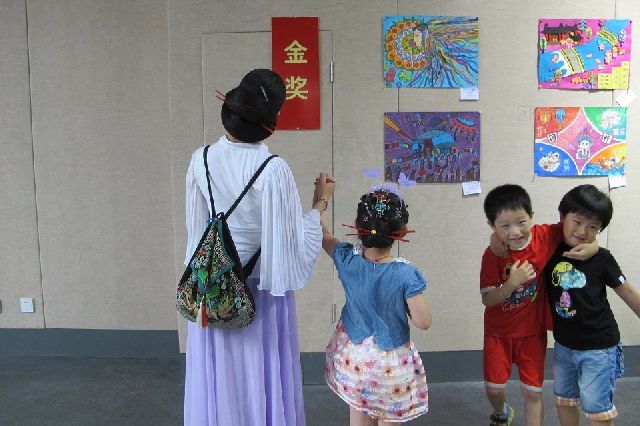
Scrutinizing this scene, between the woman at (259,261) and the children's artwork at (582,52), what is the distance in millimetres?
1871

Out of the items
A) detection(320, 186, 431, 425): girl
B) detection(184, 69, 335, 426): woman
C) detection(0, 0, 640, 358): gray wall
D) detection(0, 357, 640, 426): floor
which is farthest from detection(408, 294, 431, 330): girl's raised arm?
detection(0, 0, 640, 358): gray wall

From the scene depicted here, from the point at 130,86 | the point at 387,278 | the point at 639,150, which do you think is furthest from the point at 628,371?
the point at 130,86

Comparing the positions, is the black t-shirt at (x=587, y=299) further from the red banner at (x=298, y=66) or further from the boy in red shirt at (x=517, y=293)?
the red banner at (x=298, y=66)

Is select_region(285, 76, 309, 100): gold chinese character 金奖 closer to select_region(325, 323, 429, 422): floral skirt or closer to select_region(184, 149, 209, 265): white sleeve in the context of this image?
select_region(184, 149, 209, 265): white sleeve

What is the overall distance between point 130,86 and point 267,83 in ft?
6.97

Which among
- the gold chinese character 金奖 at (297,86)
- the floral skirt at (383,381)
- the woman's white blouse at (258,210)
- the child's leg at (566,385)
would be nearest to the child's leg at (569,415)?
the child's leg at (566,385)

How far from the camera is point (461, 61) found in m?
2.96

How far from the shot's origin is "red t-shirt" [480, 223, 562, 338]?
2.07 metres

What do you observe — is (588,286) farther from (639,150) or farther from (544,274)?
(639,150)

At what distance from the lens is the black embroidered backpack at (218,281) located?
1.57 metres

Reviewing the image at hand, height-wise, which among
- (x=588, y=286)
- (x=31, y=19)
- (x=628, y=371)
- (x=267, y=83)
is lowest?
(x=628, y=371)

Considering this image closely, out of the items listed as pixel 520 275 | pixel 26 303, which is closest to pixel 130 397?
pixel 26 303

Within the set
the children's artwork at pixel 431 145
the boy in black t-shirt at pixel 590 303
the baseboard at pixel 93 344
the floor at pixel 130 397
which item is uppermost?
the children's artwork at pixel 431 145

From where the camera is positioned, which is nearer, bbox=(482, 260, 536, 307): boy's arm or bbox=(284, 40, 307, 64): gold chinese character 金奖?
bbox=(482, 260, 536, 307): boy's arm
